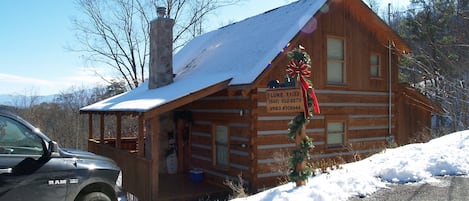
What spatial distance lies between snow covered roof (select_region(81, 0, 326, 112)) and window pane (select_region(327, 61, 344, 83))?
6.13ft

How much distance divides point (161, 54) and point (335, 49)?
593 centimetres

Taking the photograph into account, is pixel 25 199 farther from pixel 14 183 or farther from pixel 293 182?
pixel 293 182

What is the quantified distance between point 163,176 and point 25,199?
29.7ft

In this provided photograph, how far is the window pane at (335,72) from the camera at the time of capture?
12938mm

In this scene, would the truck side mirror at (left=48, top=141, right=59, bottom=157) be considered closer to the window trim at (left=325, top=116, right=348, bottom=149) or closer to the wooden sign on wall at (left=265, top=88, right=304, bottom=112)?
the wooden sign on wall at (left=265, top=88, right=304, bottom=112)

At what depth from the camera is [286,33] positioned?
467 inches

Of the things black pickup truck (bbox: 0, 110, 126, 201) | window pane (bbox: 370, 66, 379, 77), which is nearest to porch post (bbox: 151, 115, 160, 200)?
→ black pickup truck (bbox: 0, 110, 126, 201)

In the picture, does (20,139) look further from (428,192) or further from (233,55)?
(233,55)

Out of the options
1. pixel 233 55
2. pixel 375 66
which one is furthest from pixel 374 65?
pixel 233 55

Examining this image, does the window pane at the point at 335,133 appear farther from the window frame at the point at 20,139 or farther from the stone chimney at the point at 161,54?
the window frame at the point at 20,139

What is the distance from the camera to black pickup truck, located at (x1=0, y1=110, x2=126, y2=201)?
17.3 ft

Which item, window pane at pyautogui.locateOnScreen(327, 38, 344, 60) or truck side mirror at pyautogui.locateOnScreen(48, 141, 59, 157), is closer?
truck side mirror at pyautogui.locateOnScreen(48, 141, 59, 157)

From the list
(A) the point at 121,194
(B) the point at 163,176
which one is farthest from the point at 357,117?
(A) the point at 121,194

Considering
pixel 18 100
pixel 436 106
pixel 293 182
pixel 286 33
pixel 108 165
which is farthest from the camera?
pixel 18 100
